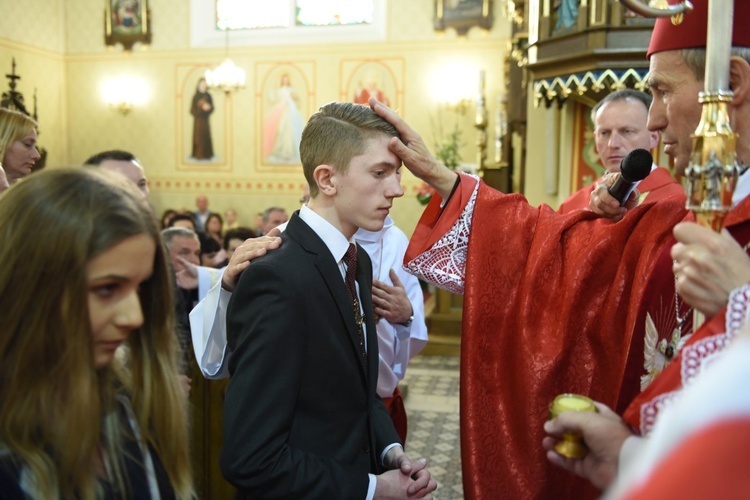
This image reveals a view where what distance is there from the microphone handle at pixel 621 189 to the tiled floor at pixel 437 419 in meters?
2.76

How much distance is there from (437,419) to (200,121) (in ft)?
29.2

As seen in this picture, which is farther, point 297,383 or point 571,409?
point 297,383

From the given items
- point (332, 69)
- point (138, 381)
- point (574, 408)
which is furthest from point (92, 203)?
point (332, 69)

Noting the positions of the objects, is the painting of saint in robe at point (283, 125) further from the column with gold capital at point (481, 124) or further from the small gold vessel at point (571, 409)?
the small gold vessel at point (571, 409)

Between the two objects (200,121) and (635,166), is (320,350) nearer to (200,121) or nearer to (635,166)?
(635,166)

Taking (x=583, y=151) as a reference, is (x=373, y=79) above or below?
above

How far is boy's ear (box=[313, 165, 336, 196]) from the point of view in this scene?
1.81 meters

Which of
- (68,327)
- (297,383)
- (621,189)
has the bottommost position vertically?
(297,383)

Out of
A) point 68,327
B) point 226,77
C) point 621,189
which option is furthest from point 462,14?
point 68,327

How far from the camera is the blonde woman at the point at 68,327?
105 cm

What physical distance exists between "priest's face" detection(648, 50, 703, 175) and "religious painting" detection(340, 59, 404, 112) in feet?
34.5

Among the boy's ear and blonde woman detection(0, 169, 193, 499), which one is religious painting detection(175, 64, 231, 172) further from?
blonde woman detection(0, 169, 193, 499)

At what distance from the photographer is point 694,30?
1.55m

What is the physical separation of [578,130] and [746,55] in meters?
5.26
